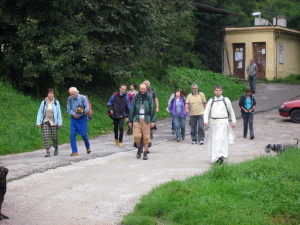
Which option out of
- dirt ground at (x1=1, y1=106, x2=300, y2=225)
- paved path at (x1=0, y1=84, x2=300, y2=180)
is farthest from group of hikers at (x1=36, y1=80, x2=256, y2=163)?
dirt ground at (x1=1, y1=106, x2=300, y2=225)

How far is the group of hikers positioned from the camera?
1207 cm

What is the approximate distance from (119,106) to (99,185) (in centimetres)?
579

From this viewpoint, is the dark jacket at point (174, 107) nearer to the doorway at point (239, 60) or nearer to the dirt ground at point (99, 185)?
the dirt ground at point (99, 185)

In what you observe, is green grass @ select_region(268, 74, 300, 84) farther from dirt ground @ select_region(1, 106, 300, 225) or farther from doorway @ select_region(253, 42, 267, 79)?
dirt ground @ select_region(1, 106, 300, 225)

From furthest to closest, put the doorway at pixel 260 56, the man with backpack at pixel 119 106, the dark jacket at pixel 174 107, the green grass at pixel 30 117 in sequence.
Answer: the doorway at pixel 260 56
the dark jacket at pixel 174 107
the green grass at pixel 30 117
the man with backpack at pixel 119 106

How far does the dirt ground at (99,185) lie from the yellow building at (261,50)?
24787 millimetres

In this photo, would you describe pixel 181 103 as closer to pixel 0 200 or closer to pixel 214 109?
pixel 214 109

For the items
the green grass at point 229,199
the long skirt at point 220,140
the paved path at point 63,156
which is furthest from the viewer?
the long skirt at point 220,140

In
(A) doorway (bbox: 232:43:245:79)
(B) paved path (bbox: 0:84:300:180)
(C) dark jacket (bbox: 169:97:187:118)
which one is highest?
(A) doorway (bbox: 232:43:245:79)

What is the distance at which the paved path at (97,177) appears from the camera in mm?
8031

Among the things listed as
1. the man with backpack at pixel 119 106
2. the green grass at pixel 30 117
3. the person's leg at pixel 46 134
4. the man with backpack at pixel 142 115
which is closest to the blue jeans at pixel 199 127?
the man with backpack at pixel 119 106

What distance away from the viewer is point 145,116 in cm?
1287

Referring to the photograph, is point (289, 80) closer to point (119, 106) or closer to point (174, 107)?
point (174, 107)

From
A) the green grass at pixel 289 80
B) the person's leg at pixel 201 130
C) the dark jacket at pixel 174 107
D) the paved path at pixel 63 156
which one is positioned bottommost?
the paved path at pixel 63 156
